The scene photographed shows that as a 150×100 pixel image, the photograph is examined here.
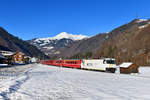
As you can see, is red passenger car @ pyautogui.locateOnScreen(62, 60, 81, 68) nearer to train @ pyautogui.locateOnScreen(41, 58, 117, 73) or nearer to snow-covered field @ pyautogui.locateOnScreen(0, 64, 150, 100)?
train @ pyautogui.locateOnScreen(41, 58, 117, 73)

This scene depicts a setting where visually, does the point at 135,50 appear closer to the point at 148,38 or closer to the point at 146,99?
the point at 148,38

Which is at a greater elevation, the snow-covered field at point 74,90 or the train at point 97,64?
the train at point 97,64

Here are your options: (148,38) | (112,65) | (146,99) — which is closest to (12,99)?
(146,99)

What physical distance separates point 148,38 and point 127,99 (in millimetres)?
105423

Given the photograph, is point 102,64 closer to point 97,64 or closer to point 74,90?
point 97,64

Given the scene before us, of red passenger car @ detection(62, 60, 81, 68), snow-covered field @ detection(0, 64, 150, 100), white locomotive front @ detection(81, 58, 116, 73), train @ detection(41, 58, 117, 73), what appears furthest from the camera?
red passenger car @ detection(62, 60, 81, 68)

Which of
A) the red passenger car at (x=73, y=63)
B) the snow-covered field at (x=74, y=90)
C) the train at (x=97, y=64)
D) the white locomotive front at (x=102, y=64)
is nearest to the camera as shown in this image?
the snow-covered field at (x=74, y=90)

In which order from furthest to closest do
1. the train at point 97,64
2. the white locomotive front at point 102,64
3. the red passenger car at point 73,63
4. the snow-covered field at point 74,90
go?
the red passenger car at point 73,63
the train at point 97,64
the white locomotive front at point 102,64
the snow-covered field at point 74,90

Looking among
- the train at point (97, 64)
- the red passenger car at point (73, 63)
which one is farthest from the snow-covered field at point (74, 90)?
the red passenger car at point (73, 63)

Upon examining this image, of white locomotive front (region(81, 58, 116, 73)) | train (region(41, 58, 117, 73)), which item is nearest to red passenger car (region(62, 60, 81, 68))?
train (region(41, 58, 117, 73))

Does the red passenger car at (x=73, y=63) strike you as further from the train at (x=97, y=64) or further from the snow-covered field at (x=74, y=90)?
the snow-covered field at (x=74, y=90)

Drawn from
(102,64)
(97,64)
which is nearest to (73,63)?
A: (97,64)

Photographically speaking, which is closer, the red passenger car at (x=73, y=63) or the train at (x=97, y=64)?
the train at (x=97, y=64)

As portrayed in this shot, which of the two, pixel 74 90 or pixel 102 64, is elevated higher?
pixel 102 64
